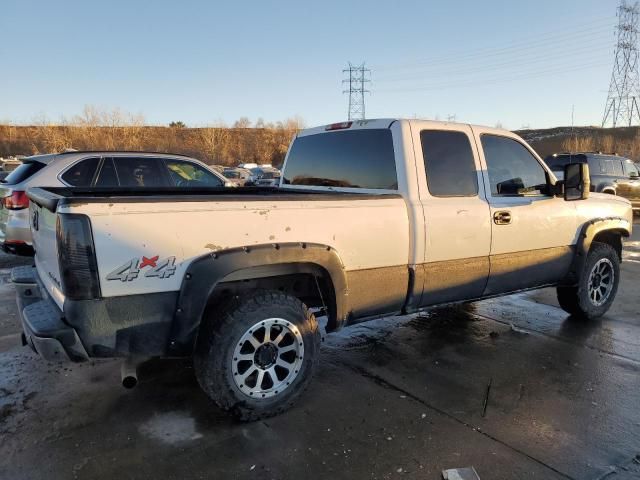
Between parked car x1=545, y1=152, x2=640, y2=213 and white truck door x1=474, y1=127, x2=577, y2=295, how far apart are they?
10.7 metres

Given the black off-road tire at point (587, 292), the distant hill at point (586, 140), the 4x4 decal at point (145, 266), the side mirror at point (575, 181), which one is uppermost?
the distant hill at point (586, 140)

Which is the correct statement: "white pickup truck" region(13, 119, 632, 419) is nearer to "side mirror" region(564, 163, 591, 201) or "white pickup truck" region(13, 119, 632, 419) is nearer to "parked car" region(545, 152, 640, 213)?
"side mirror" region(564, 163, 591, 201)

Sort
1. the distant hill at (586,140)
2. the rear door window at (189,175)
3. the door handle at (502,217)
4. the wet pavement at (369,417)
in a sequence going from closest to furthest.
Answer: the wet pavement at (369,417) → the door handle at (502,217) → the rear door window at (189,175) → the distant hill at (586,140)

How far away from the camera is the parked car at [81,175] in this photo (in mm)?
6422

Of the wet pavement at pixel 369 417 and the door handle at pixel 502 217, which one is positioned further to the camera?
the door handle at pixel 502 217

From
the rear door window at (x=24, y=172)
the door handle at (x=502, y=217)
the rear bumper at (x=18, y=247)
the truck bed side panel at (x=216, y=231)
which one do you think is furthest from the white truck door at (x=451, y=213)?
the rear door window at (x=24, y=172)

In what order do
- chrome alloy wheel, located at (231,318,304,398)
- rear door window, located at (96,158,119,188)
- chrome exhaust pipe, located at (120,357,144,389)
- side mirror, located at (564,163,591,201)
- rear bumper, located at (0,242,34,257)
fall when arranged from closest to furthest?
chrome exhaust pipe, located at (120,357,144,389) < chrome alloy wheel, located at (231,318,304,398) < side mirror, located at (564,163,591,201) < rear bumper, located at (0,242,34,257) < rear door window, located at (96,158,119,188)

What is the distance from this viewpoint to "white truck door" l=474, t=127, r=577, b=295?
4.26 m

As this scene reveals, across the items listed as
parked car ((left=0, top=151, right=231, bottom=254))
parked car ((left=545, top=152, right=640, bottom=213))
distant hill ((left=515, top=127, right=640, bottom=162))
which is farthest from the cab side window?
distant hill ((left=515, top=127, right=640, bottom=162))

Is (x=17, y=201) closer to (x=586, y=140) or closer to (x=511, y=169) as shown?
(x=511, y=169)

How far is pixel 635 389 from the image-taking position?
371 centimetres

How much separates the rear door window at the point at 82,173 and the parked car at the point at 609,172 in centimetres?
1241

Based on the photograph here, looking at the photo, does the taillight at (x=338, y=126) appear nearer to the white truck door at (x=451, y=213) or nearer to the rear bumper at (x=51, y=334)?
the white truck door at (x=451, y=213)

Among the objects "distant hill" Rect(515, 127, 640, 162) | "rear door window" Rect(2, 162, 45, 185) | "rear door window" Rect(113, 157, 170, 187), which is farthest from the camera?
"distant hill" Rect(515, 127, 640, 162)
